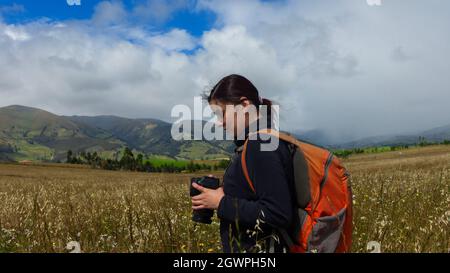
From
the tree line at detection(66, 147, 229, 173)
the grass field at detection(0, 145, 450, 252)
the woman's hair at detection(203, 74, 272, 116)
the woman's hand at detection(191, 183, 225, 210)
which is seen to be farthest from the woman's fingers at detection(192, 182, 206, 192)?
the tree line at detection(66, 147, 229, 173)

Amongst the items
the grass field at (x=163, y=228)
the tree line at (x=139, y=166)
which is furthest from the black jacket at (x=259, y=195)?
the tree line at (x=139, y=166)

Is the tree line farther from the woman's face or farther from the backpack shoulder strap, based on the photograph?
the backpack shoulder strap

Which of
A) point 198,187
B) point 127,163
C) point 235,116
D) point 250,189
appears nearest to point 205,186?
point 198,187

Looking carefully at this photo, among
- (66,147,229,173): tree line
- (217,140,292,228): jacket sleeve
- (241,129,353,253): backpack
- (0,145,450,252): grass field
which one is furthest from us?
(66,147,229,173): tree line

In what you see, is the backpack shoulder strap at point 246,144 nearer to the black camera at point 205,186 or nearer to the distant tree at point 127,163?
the black camera at point 205,186

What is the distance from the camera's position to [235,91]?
339 cm

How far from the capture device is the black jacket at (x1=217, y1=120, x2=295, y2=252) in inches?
120

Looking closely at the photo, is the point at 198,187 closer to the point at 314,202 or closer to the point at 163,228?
the point at 314,202

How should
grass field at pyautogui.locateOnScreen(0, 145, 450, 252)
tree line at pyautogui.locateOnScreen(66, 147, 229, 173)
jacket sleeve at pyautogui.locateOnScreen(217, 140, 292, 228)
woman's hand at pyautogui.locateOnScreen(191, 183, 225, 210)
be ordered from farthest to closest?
tree line at pyautogui.locateOnScreen(66, 147, 229, 173), grass field at pyautogui.locateOnScreen(0, 145, 450, 252), woman's hand at pyautogui.locateOnScreen(191, 183, 225, 210), jacket sleeve at pyautogui.locateOnScreen(217, 140, 292, 228)

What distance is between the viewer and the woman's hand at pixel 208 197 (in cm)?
331

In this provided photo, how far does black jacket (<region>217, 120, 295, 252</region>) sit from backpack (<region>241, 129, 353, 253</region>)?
0.21ft
